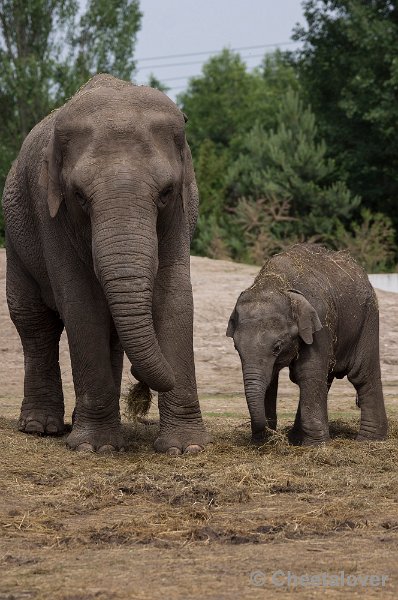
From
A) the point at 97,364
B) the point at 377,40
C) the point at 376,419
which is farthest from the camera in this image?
the point at 377,40

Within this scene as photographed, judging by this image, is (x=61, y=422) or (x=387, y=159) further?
(x=387, y=159)

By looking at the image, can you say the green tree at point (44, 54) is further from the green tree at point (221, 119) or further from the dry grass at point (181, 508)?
the dry grass at point (181, 508)

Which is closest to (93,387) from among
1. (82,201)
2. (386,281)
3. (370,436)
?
(82,201)

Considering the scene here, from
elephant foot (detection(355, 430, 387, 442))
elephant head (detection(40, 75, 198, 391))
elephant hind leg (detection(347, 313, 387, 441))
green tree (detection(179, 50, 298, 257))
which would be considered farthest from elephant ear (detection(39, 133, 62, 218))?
green tree (detection(179, 50, 298, 257))

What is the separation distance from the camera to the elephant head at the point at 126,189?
928 cm

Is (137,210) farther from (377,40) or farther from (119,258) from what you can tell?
(377,40)

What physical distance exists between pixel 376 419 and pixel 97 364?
258 centimetres

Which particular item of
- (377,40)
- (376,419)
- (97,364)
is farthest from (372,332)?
(377,40)

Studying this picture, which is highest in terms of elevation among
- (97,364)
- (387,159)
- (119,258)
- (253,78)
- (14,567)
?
(253,78)

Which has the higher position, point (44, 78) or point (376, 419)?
point (44, 78)

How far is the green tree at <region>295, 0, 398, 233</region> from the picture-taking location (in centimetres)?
4178

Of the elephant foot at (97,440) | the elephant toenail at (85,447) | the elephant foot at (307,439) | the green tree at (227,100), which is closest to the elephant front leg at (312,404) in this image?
the elephant foot at (307,439)

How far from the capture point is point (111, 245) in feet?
30.5

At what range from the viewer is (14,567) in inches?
257
